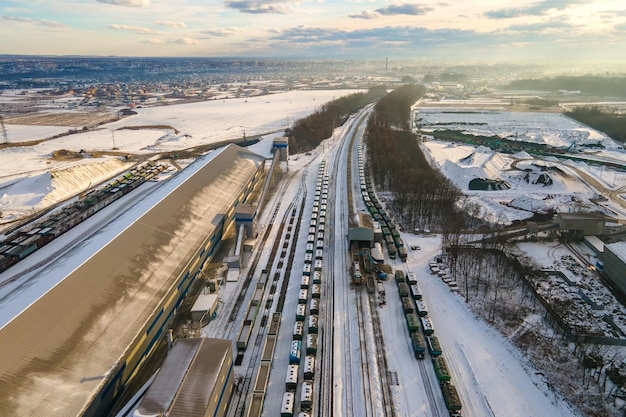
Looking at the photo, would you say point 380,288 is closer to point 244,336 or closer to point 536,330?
point 536,330

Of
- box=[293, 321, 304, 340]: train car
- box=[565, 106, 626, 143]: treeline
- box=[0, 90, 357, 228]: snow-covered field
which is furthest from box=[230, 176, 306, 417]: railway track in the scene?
box=[565, 106, 626, 143]: treeline

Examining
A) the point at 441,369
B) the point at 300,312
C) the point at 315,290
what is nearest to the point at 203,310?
the point at 300,312

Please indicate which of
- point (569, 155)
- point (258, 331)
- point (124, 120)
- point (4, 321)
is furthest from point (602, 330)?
point (124, 120)

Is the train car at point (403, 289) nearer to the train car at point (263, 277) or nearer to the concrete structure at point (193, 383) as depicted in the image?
the train car at point (263, 277)

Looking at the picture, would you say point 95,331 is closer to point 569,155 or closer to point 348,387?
point 348,387

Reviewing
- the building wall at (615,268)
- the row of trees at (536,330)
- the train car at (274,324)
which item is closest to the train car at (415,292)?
the row of trees at (536,330)

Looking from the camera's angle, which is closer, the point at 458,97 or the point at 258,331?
the point at 258,331
